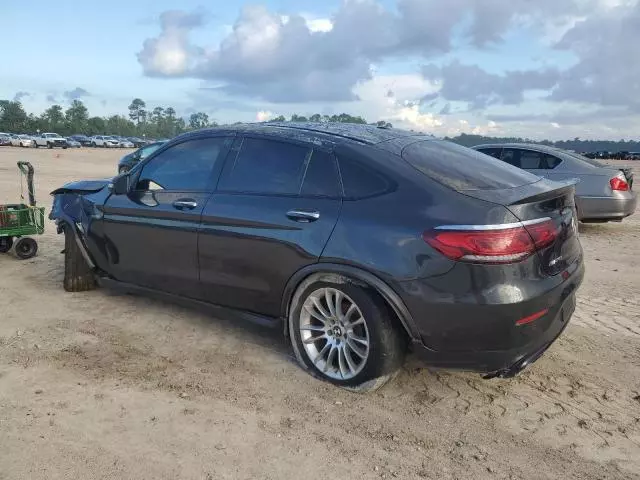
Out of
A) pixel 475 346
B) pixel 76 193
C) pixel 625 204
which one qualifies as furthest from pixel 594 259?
pixel 76 193

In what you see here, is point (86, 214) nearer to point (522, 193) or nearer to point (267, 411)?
point (267, 411)

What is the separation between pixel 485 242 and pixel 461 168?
0.77m

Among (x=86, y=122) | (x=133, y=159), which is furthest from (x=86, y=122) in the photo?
(x=133, y=159)

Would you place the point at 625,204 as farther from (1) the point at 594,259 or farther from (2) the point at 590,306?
(2) the point at 590,306

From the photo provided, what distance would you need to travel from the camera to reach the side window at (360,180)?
132 inches

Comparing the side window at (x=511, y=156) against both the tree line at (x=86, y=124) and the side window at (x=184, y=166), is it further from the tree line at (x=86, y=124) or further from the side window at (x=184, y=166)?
the tree line at (x=86, y=124)

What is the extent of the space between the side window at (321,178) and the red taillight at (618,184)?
7240 mm

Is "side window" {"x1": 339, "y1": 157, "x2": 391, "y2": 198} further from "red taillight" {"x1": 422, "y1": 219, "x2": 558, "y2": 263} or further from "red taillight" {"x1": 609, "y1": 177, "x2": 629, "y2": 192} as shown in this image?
"red taillight" {"x1": 609, "y1": 177, "x2": 629, "y2": 192}

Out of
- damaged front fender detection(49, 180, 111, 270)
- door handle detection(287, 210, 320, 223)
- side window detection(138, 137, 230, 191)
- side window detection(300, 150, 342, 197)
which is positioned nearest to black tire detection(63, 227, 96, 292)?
damaged front fender detection(49, 180, 111, 270)

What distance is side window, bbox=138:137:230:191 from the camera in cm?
422

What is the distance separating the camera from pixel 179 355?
4.00 metres

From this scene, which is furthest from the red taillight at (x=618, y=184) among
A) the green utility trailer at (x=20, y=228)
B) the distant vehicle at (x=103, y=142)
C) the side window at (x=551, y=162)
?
the distant vehicle at (x=103, y=142)

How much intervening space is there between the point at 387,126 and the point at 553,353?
7.38 feet

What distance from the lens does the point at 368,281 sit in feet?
10.5
